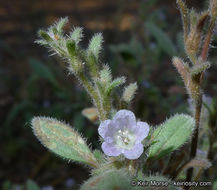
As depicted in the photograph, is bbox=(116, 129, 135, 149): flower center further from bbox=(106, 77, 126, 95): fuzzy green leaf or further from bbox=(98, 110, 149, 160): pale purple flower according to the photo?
bbox=(106, 77, 126, 95): fuzzy green leaf

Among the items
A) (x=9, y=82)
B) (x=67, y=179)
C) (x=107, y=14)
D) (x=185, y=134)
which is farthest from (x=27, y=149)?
(x=107, y=14)

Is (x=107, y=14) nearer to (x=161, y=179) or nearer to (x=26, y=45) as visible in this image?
(x=26, y=45)

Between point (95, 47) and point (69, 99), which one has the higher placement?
point (69, 99)

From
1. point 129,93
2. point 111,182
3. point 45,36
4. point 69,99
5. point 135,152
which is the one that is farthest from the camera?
point 69,99

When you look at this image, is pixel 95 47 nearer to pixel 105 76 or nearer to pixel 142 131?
pixel 105 76

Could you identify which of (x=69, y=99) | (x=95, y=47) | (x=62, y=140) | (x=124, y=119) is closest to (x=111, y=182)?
(x=124, y=119)

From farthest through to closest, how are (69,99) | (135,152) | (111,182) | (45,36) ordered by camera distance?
(69,99) → (45,36) → (135,152) → (111,182)

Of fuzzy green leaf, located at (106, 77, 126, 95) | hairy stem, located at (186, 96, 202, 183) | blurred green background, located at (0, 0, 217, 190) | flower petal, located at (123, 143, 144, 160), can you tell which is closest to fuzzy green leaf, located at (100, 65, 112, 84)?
fuzzy green leaf, located at (106, 77, 126, 95)
